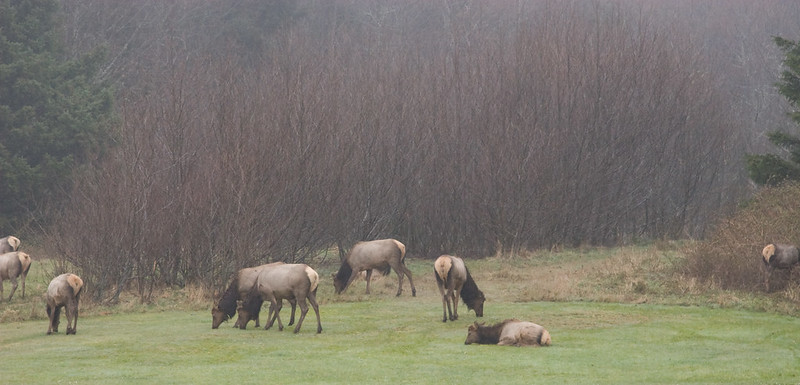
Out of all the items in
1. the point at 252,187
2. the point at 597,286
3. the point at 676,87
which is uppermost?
the point at 676,87

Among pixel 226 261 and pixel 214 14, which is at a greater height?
pixel 214 14

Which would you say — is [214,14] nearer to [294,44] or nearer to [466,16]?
[466,16]

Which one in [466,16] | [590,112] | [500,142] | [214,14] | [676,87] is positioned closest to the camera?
[500,142]

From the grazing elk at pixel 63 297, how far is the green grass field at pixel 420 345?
1.26ft

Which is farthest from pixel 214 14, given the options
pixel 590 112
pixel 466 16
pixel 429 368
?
pixel 429 368

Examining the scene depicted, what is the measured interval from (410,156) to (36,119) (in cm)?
1791

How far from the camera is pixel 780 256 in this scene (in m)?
22.2

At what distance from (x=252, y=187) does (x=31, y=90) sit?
2267 cm

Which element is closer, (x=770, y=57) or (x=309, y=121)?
(x=309, y=121)

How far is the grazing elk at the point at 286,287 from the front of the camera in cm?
1800

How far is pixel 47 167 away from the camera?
42.7m

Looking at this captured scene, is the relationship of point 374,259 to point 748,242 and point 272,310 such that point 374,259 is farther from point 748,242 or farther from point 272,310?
point 748,242

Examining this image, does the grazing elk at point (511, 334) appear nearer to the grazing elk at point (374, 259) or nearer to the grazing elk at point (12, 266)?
the grazing elk at point (374, 259)

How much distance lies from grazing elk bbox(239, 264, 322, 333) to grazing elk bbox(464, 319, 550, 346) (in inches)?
125
